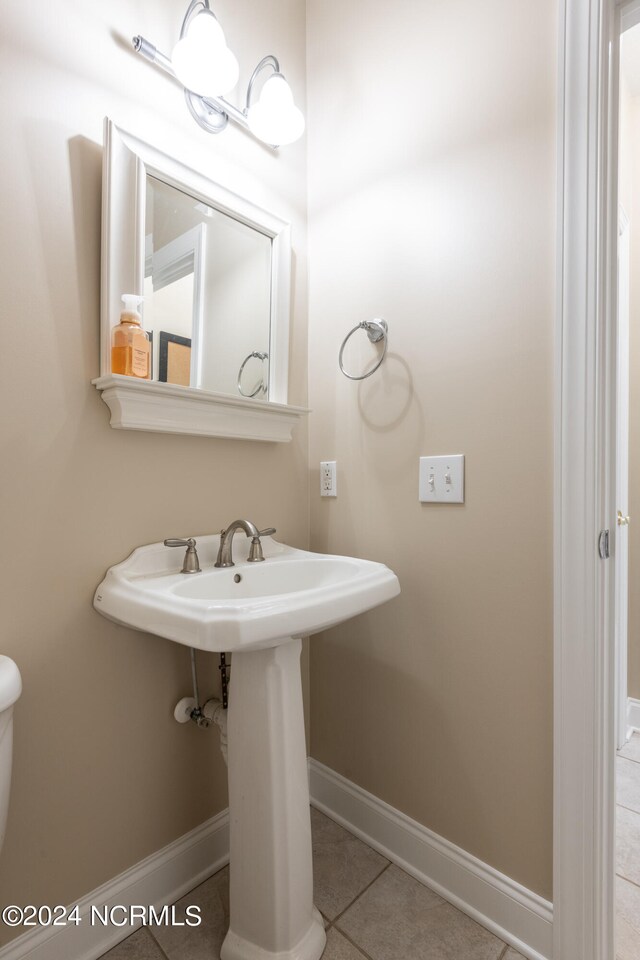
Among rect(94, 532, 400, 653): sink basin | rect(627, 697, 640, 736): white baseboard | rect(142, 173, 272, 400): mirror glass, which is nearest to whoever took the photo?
rect(94, 532, 400, 653): sink basin

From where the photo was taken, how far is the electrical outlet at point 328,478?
149 centimetres

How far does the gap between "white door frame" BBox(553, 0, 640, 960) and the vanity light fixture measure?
69cm

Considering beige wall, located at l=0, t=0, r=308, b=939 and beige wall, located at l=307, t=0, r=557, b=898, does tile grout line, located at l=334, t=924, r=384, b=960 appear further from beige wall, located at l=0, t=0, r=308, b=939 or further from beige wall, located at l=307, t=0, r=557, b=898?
beige wall, located at l=0, t=0, r=308, b=939

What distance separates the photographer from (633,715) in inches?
78.4

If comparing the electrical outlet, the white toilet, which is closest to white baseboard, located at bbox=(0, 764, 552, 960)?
the white toilet

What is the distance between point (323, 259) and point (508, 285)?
2.16ft

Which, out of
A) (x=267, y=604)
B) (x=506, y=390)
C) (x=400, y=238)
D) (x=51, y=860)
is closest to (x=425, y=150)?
(x=400, y=238)

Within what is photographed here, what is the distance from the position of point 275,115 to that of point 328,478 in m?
1.01

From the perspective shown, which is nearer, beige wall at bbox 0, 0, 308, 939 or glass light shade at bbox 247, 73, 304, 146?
beige wall at bbox 0, 0, 308, 939

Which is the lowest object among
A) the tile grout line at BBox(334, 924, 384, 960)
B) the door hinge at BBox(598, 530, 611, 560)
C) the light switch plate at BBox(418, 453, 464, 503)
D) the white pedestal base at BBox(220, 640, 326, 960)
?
the tile grout line at BBox(334, 924, 384, 960)

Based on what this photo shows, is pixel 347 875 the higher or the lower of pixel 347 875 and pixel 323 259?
the lower

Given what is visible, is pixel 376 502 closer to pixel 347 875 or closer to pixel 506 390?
pixel 506 390

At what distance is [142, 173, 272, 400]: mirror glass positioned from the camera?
3.77 feet

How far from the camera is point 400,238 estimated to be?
130 cm
